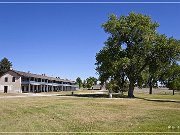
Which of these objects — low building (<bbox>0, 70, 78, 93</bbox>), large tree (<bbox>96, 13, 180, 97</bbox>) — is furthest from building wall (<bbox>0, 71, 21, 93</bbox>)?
large tree (<bbox>96, 13, 180, 97</bbox>)

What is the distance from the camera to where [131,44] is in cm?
6412

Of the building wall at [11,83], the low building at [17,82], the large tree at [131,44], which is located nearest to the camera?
the large tree at [131,44]

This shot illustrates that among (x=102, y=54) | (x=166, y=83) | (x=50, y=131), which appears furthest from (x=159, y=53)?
(x=166, y=83)

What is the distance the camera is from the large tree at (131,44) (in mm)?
62312

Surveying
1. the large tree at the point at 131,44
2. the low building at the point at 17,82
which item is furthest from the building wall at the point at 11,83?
the large tree at the point at 131,44

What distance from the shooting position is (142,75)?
67188 mm

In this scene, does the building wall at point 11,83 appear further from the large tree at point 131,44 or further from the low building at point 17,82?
the large tree at point 131,44

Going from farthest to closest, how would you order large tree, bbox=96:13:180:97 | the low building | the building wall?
the low building, the building wall, large tree, bbox=96:13:180:97

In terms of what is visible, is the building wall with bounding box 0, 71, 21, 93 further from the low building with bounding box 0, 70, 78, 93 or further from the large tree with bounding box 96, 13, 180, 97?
the large tree with bounding box 96, 13, 180, 97

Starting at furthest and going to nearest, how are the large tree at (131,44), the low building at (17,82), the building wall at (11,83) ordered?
the low building at (17,82)
the building wall at (11,83)
the large tree at (131,44)

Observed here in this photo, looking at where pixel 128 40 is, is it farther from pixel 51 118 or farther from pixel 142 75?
pixel 51 118

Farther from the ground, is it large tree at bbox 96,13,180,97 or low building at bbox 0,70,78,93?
large tree at bbox 96,13,180,97

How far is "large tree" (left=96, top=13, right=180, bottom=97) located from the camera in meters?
62.3

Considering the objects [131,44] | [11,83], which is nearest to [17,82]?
[11,83]
